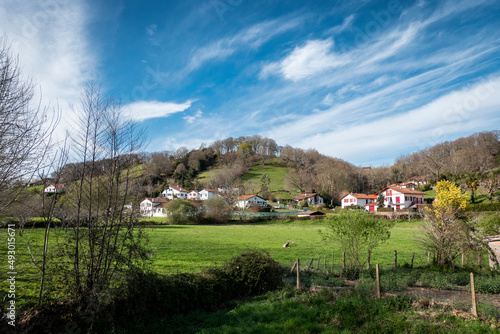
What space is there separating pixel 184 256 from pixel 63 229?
11796 millimetres

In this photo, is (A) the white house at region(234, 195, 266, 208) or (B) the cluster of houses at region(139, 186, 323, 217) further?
(A) the white house at region(234, 195, 266, 208)

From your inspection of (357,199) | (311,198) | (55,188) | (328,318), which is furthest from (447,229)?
(311,198)

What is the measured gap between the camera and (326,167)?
3676 inches

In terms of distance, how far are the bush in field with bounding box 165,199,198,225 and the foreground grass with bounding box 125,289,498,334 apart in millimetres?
45443

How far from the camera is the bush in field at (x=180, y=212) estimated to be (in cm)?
5307

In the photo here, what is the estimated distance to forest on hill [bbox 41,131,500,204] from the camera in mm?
82062

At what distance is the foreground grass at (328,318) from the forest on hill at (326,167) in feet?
173

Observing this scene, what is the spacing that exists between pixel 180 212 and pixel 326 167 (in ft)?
187

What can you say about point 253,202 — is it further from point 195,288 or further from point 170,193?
point 195,288

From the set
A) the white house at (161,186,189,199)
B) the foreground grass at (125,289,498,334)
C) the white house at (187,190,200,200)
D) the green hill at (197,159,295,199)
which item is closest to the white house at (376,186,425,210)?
the green hill at (197,159,295,199)

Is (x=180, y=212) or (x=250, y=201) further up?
(x=250, y=201)

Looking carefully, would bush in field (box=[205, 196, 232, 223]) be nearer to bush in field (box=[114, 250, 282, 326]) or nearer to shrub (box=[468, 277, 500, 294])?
bush in field (box=[114, 250, 282, 326])

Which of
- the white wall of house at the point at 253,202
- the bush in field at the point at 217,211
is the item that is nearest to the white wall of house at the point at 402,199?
the white wall of house at the point at 253,202

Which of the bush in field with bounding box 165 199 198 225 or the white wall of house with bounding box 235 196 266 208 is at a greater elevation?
the white wall of house with bounding box 235 196 266 208
